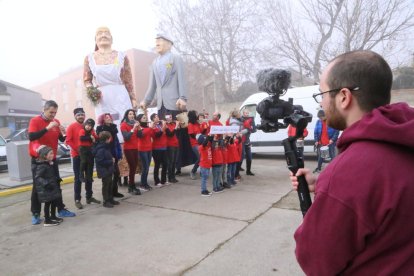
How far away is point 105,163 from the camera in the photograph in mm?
5305

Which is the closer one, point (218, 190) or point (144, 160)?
point (218, 190)

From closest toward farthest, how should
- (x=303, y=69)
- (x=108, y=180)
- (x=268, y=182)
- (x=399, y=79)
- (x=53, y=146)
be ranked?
1. (x=53, y=146)
2. (x=108, y=180)
3. (x=268, y=182)
4. (x=399, y=79)
5. (x=303, y=69)

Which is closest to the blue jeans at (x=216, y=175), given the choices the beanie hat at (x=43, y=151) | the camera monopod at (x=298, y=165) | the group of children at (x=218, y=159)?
the group of children at (x=218, y=159)

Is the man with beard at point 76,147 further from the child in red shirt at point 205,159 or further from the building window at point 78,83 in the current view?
the building window at point 78,83

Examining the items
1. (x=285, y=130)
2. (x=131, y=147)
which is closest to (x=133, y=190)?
(x=131, y=147)

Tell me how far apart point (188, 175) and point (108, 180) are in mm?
3061

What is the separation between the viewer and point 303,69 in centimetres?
2106

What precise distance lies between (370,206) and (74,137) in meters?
5.38

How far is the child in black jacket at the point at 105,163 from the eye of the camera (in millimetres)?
5277

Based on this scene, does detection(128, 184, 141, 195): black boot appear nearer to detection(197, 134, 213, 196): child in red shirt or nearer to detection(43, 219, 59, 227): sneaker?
detection(197, 134, 213, 196): child in red shirt

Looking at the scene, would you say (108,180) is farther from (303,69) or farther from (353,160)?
(303,69)

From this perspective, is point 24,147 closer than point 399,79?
Yes

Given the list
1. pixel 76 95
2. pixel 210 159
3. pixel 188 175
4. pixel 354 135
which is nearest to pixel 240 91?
pixel 188 175

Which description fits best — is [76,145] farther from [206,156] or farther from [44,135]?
[206,156]
